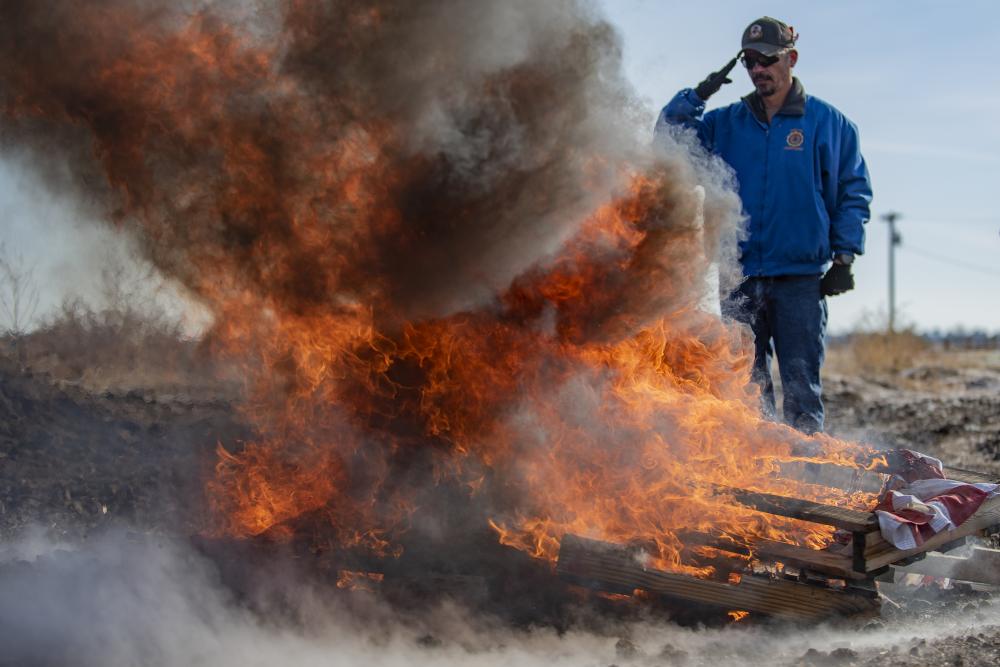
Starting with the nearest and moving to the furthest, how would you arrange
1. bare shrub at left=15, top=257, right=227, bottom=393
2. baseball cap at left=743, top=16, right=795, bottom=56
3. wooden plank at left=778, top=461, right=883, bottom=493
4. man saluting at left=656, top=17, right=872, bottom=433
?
wooden plank at left=778, top=461, right=883, bottom=493, baseball cap at left=743, top=16, right=795, bottom=56, man saluting at left=656, top=17, right=872, bottom=433, bare shrub at left=15, top=257, right=227, bottom=393

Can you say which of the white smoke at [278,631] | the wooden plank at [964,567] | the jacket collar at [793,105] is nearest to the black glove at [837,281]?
the jacket collar at [793,105]

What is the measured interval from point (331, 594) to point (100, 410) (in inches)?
202

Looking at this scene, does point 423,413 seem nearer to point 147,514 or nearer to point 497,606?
point 497,606

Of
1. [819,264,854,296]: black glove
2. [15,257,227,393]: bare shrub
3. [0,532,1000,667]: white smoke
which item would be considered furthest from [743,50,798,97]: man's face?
[15,257,227,393]: bare shrub

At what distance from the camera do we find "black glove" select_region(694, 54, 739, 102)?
553cm

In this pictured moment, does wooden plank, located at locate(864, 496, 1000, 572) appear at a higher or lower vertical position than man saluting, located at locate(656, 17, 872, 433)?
lower

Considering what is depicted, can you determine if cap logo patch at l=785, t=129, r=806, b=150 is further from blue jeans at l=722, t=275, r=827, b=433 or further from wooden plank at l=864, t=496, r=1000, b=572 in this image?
wooden plank at l=864, t=496, r=1000, b=572

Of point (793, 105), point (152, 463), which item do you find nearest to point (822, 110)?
point (793, 105)

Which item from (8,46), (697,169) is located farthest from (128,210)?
(697,169)

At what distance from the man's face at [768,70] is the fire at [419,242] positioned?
1.42 m

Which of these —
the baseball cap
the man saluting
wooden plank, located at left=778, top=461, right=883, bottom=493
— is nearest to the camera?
wooden plank, located at left=778, top=461, right=883, bottom=493

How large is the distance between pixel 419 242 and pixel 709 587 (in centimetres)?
213

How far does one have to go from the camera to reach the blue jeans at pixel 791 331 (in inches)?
214

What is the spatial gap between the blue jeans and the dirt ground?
1.31 metres
